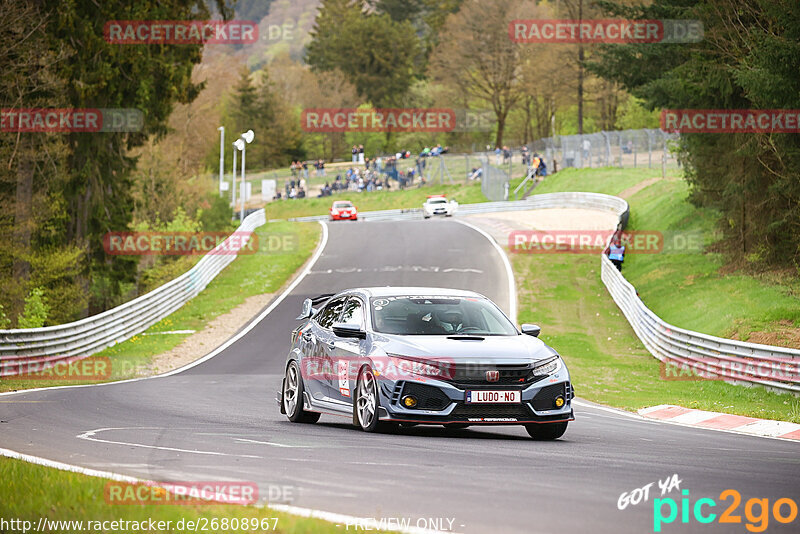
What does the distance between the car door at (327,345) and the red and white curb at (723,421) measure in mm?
5296

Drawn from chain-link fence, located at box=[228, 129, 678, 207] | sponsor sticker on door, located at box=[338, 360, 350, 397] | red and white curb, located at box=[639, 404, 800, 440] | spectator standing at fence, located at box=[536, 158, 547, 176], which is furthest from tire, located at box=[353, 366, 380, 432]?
spectator standing at fence, located at box=[536, 158, 547, 176]

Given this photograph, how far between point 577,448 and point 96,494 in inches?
201

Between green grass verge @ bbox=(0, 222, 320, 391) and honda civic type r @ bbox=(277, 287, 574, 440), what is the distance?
417 inches

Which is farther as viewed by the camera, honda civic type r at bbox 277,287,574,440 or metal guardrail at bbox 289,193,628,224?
metal guardrail at bbox 289,193,628,224

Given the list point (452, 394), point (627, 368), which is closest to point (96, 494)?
point (452, 394)

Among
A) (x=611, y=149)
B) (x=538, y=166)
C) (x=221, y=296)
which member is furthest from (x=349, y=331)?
(x=538, y=166)

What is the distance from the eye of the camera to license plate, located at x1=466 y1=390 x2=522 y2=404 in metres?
11.2

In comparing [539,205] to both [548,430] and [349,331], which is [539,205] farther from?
[548,430]

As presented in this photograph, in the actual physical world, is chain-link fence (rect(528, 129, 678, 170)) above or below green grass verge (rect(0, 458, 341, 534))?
above

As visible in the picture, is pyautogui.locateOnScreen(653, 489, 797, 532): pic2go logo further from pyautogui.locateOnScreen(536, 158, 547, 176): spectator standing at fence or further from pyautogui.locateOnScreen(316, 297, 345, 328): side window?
pyautogui.locateOnScreen(536, 158, 547, 176): spectator standing at fence

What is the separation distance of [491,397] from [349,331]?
1843mm

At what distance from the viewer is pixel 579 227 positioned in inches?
2346

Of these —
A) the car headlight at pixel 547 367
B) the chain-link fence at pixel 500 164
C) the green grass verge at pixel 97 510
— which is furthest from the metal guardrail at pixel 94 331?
the chain-link fence at pixel 500 164

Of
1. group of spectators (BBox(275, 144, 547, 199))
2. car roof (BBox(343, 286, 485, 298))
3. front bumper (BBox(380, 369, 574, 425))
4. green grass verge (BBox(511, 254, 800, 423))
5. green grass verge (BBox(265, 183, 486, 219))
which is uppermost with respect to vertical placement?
group of spectators (BBox(275, 144, 547, 199))
